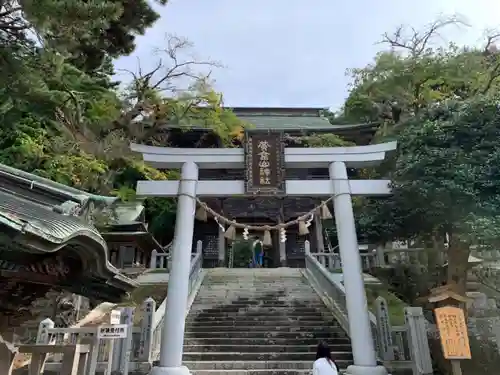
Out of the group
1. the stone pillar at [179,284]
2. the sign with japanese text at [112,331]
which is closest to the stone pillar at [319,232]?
the stone pillar at [179,284]

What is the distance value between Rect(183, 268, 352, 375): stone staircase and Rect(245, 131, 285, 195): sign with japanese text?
3503mm

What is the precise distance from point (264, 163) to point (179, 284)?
321cm

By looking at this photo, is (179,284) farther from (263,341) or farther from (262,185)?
(262,185)

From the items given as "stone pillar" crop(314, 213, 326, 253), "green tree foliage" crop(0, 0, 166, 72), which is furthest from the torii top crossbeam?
"stone pillar" crop(314, 213, 326, 253)

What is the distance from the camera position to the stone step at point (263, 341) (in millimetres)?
9250

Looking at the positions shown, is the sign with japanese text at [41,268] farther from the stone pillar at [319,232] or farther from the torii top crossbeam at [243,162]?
the stone pillar at [319,232]

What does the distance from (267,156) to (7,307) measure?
610 centimetres

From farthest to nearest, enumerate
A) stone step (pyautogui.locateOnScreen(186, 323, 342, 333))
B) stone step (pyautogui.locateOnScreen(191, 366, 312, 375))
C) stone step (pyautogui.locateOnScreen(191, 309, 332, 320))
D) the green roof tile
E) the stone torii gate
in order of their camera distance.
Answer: the green roof tile < stone step (pyautogui.locateOnScreen(191, 309, 332, 320)) < stone step (pyautogui.locateOnScreen(186, 323, 342, 333)) < the stone torii gate < stone step (pyautogui.locateOnScreen(191, 366, 312, 375))

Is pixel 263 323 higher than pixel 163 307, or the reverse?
pixel 163 307

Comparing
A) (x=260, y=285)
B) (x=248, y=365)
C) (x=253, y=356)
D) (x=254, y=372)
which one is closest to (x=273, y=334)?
(x=253, y=356)

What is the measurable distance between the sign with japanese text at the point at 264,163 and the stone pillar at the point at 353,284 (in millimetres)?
1234

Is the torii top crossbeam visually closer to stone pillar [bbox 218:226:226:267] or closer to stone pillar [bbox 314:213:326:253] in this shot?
stone pillar [bbox 314:213:326:253]

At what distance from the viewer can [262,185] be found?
896 cm

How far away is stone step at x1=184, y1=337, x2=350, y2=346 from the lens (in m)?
9.25
